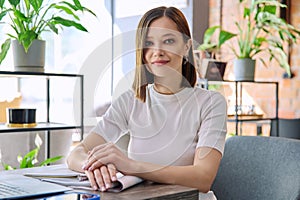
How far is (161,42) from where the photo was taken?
143 centimetres

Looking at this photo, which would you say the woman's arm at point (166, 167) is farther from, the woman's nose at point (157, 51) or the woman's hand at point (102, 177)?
the woman's nose at point (157, 51)

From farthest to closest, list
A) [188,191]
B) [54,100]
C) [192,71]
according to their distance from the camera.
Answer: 1. [54,100]
2. [192,71]
3. [188,191]

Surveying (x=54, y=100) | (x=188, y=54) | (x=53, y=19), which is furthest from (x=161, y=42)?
(x=54, y=100)

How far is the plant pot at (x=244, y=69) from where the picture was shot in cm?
350

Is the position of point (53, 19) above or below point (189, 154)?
above

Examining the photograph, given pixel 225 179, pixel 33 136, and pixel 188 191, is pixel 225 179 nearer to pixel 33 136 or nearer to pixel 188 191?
pixel 188 191

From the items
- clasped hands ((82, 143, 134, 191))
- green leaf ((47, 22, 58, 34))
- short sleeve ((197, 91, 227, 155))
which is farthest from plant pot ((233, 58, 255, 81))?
clasped hands ((82, 143, 134, 191))

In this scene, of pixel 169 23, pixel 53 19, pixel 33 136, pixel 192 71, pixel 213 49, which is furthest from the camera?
pixel 213 49

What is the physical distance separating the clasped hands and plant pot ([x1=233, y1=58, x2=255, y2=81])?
236cm

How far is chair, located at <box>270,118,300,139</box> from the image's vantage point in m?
3.88

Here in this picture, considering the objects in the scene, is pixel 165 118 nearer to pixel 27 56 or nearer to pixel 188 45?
pixel 188 45

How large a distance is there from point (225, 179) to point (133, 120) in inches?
16.1

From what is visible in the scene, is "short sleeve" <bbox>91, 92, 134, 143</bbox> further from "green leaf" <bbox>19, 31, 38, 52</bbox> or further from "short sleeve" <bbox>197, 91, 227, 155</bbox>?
"green leaf" <bbox>19, 31, 38, 52</bbox>

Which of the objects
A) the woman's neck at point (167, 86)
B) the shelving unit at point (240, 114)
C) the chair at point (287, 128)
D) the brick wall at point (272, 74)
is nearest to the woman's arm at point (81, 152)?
the woman's neck at point (167, 86)
